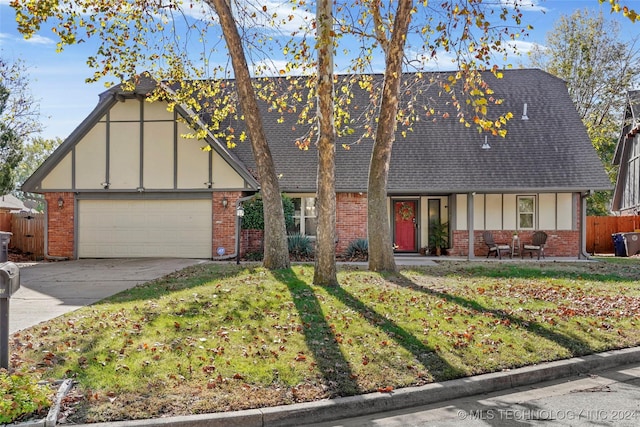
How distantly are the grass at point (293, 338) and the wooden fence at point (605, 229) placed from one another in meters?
14.2

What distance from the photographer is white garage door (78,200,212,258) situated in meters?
17.9

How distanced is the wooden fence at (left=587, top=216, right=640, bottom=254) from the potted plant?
27.0 ft

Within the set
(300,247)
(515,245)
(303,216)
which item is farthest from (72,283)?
(515,245)

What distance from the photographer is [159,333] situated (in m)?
6.73

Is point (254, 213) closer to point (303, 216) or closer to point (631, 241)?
point (303, 216)

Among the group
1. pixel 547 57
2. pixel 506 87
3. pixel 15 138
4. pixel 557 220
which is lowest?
pixel 557 220

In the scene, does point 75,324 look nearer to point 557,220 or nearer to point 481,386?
point 481,386

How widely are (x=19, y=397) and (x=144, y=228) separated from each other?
46.9 feet

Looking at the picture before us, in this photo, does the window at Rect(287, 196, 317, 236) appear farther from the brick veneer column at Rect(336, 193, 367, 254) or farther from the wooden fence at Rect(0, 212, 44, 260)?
the wooden fence at Rect(0, 212, 44, 260)

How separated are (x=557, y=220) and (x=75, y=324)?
1673cm

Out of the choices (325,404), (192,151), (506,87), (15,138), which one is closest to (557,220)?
(506,87)

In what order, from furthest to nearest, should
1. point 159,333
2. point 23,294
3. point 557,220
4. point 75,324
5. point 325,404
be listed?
point 557,220, point 23,294, point 75,324, point 159,333, point 325,404

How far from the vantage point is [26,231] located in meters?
20.6

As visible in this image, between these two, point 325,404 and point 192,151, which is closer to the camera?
point 325,404
